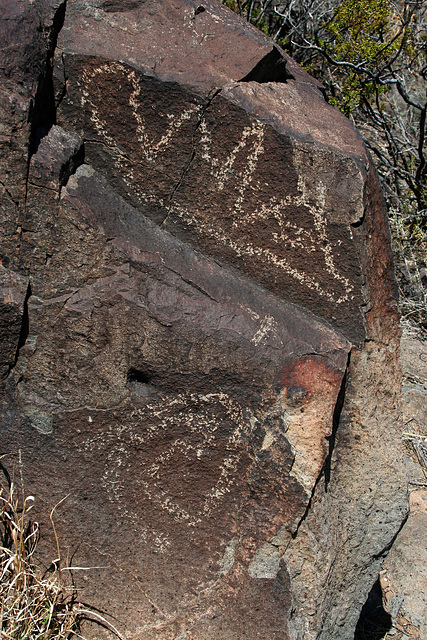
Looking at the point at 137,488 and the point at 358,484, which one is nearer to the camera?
the point at 137,488

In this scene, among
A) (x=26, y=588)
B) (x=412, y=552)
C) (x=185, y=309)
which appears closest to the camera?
(x=185, y=309)

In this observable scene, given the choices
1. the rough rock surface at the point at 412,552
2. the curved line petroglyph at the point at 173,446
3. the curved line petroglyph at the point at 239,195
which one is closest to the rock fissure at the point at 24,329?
the curved line petroglyph at the point at 173,446

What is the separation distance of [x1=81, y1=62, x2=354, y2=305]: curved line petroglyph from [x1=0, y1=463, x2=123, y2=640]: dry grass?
0.82 m

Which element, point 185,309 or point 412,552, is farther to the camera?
point 412,552

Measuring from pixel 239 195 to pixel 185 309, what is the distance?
1.04ft

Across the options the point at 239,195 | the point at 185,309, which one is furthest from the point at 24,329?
the point at 239,195

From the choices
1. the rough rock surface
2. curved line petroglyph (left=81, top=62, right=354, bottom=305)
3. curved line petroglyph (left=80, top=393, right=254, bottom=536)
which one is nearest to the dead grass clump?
curved line petroglyph (left=80, top=393, right=254, bottom=536)

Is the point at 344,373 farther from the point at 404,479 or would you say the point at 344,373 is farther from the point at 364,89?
the point at 364,89

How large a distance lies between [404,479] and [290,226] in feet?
2.58

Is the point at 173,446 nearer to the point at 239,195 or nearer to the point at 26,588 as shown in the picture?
the point at 26,588

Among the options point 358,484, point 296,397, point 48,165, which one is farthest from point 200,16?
point 358,484

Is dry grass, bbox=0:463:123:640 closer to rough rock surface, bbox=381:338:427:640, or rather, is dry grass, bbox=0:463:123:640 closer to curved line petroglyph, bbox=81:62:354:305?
curved line petroglyph, bbox=81:62:354:305

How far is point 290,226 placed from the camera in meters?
1.54

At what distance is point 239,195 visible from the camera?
1.54 meters
